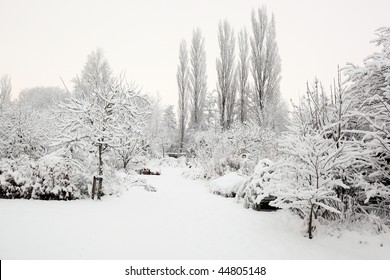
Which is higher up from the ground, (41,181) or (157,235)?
(41,181)

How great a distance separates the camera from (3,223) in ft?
13.1

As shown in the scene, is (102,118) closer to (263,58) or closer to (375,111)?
(375,111)

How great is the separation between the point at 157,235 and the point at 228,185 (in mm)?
4142

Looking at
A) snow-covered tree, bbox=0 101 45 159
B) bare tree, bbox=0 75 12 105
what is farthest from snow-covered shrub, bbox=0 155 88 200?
bare tree, bbox=0 75 12 105

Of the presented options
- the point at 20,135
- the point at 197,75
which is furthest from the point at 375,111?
the point at 197,75

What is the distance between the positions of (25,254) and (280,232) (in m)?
3.69

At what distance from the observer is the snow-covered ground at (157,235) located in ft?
10.9

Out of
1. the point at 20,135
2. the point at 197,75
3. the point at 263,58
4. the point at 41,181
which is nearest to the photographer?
the point at 41,181

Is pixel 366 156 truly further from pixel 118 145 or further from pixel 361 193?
pixel 118 145

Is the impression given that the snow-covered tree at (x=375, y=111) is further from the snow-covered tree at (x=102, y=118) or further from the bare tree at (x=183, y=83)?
the bare tree at (x=183, y=83)

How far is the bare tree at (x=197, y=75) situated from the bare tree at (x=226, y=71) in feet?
9.44

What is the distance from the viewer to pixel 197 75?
2564 cm

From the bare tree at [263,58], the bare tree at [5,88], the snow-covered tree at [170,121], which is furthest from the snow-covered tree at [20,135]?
the snow-covered tree at [170,121]

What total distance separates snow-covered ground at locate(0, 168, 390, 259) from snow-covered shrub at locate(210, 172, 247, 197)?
1.92 meters
